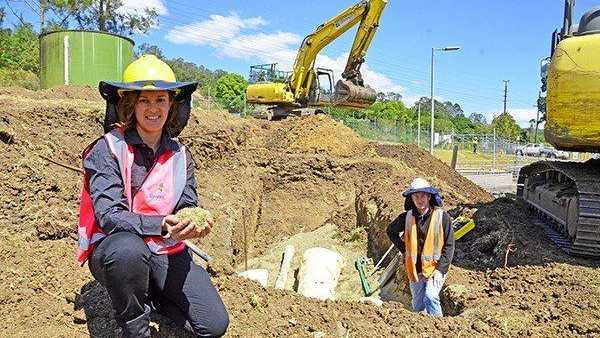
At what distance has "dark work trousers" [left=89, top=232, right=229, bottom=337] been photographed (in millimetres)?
2697

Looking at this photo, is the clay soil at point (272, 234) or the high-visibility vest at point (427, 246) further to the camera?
the high-visibility vest at point (427, 246)

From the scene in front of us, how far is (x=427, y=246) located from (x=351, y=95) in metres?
10.6

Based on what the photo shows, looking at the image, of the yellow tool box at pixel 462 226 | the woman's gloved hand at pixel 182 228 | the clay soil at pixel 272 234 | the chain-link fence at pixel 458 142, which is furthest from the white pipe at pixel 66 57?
the chain-link fence at pixel 458 142

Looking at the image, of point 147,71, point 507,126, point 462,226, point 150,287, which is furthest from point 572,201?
point 507,126

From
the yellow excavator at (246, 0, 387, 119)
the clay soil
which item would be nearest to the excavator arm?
the yellow excavator at (246, 0, 387, 119)

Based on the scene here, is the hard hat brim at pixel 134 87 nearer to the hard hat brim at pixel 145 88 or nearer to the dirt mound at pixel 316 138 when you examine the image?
the hard hat brim at pixel 145 88

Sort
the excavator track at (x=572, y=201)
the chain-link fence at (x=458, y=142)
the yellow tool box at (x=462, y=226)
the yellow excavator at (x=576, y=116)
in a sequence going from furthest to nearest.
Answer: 1. the chain-link fence at (x=458, y=142)
2. the yellow tool box at (x=462, y=226)
3. the excavator track at (x=572, y=201)
4. the yellow excavator at (x=576, y=116)

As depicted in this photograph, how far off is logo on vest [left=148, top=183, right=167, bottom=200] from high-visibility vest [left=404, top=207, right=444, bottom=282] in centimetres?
278

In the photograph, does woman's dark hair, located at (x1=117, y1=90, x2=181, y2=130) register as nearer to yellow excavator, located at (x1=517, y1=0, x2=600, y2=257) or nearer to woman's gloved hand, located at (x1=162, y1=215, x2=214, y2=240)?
woman's gloved hand, located at (x1=162, y1=215, x2=214, y2=240)

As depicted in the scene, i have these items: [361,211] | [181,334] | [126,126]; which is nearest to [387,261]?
[361,211]

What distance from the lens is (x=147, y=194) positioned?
118 inches

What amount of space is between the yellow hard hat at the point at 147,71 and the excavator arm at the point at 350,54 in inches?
486

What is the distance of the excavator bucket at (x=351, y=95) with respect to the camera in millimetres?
15281

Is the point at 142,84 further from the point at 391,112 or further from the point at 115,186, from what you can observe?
the point at 391,112
